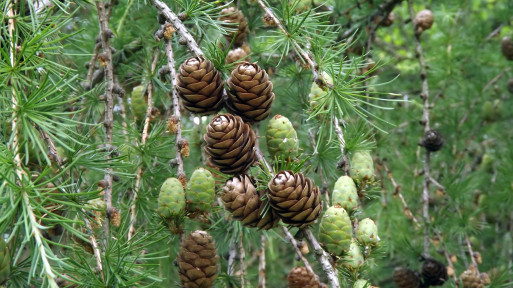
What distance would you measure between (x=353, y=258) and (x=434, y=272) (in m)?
0.86

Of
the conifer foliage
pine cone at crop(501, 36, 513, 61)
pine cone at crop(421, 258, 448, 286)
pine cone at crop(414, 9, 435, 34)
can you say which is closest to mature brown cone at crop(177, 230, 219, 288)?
the conifer foliage

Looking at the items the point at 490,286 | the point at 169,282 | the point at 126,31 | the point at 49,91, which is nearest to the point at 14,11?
the point at 49,91

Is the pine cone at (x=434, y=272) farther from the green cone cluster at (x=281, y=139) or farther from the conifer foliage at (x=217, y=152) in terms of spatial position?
the green cone cluster at (x=281, y=139)

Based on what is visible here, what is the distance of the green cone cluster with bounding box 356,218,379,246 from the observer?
42.6 inches

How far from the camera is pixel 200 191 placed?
1.07 meters

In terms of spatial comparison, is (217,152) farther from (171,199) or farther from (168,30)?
(168,30)

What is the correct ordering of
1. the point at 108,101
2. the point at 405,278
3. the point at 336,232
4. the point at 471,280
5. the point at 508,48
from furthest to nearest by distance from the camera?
the point at 508,48
the point at 405,278
the point at 471,280
the point at 108,101
the point at 336,232

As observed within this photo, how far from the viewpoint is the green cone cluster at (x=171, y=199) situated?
1.04 meters

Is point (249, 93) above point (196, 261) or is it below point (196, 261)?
above

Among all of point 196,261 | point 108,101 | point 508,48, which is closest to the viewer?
point 196,261

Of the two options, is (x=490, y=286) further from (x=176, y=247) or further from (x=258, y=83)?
(x=258, y=83)

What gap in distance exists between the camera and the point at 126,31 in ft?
5.97

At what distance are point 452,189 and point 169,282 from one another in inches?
38.0

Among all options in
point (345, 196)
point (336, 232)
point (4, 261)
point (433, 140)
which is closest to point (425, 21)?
point (433, 140)
